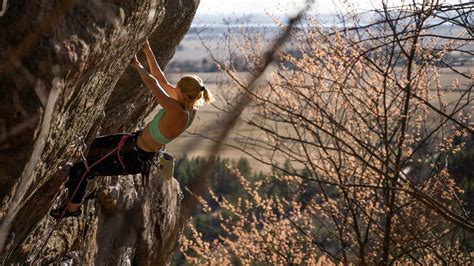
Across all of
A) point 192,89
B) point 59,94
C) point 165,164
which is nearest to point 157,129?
point 192,89

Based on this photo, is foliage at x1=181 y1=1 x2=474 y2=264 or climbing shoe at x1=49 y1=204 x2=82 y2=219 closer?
climbing shoe at x1=49 y1=204 x2=82 y2=219

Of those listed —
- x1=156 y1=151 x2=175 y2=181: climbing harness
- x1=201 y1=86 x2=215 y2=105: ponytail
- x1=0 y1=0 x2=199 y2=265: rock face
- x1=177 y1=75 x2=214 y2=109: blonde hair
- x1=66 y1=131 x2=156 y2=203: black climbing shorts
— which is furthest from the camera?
x1=156 y1=151 x2=175 y2=181: climbing harness

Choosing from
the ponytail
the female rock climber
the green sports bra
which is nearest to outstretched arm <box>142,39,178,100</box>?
the female rock climber

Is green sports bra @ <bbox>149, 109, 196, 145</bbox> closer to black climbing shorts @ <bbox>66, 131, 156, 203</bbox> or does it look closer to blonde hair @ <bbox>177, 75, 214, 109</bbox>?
blonde hair @ <bbox>177, 75, 214, 109</bbox>

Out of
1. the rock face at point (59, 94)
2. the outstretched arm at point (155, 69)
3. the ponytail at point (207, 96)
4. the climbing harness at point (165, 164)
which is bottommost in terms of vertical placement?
the rock face at point (59, 94)

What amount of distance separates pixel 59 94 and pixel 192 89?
155 centimetres

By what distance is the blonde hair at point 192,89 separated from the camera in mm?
5102

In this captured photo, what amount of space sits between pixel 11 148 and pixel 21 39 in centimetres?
69

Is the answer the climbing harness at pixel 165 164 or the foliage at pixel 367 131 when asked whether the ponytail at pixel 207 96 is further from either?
the foliage at pixel 367 131

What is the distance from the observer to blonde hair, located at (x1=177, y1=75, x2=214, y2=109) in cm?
510

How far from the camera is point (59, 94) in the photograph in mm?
3744

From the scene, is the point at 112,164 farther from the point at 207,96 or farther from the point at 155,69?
the point at 207,96

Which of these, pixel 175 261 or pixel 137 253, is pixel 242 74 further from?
pixel 175 261

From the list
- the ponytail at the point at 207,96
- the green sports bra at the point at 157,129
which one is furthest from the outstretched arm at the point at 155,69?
the ponytail at the point at 207,96
